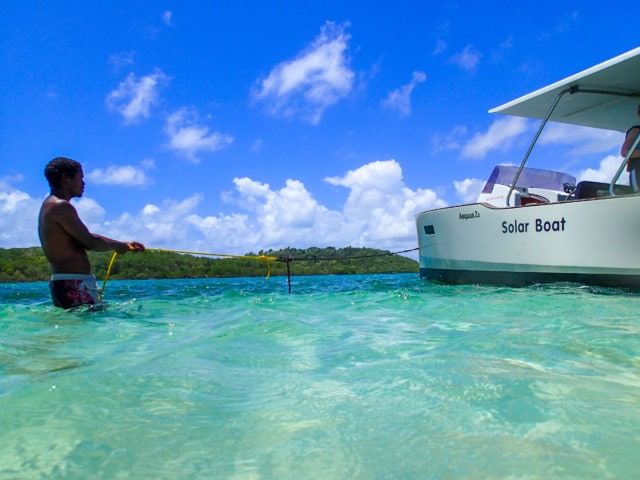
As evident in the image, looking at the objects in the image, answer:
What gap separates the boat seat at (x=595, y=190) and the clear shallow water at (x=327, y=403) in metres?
4.26

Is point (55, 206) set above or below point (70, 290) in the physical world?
above

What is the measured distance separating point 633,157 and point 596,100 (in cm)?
207

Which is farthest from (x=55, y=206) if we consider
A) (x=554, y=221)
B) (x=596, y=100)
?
(x=596, y=100)

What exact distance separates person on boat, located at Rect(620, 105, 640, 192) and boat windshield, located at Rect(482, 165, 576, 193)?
3.04 m

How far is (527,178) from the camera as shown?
398 inches

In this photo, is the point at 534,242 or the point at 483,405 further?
the point at 534,242

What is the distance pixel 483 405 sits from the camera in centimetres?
178

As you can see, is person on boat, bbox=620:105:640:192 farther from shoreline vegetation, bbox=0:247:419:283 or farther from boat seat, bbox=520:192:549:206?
shoreline vegetation, bbox=0:247:419:283

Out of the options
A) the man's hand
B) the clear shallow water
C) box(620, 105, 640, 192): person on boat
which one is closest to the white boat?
box(620, 105, 640, 192): person on boat

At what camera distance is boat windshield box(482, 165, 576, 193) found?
10102mm

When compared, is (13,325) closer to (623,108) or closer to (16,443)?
(16,443)

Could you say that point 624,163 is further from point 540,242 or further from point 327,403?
point 327,403

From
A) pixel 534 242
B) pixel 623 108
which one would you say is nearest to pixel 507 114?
pixel 623 108

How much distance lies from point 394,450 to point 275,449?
0.36 m
